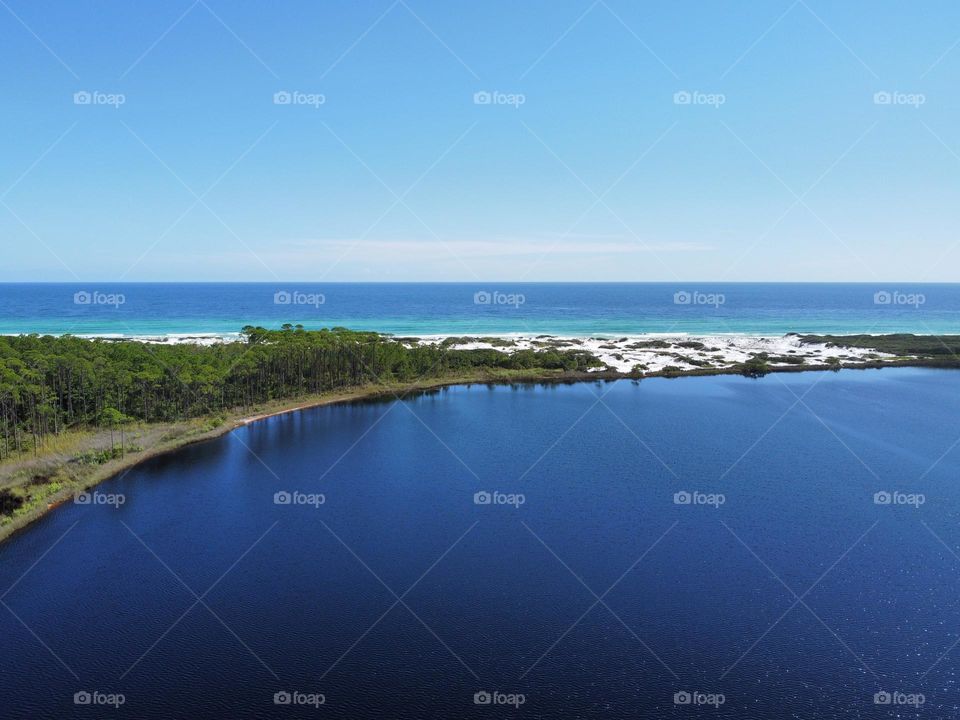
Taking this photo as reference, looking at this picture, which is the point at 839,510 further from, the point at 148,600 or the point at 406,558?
the point at 148,600

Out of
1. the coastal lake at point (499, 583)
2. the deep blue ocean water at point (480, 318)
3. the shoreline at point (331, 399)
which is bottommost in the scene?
the coastal lake at point (499, 583)

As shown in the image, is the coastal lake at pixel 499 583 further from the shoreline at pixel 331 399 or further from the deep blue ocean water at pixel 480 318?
the deep blue ocean water at pixel 480 318

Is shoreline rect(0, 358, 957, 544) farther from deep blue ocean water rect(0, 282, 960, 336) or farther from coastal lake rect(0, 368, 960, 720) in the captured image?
deep blue ocean water rect(0, 282, 960, 336)

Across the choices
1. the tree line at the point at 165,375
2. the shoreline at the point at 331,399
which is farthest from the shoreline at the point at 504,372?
the tree line at the point at 165,375

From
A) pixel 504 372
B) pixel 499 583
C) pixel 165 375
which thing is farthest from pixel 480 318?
pixel 499 583

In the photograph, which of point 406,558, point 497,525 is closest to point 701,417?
point 497,525
